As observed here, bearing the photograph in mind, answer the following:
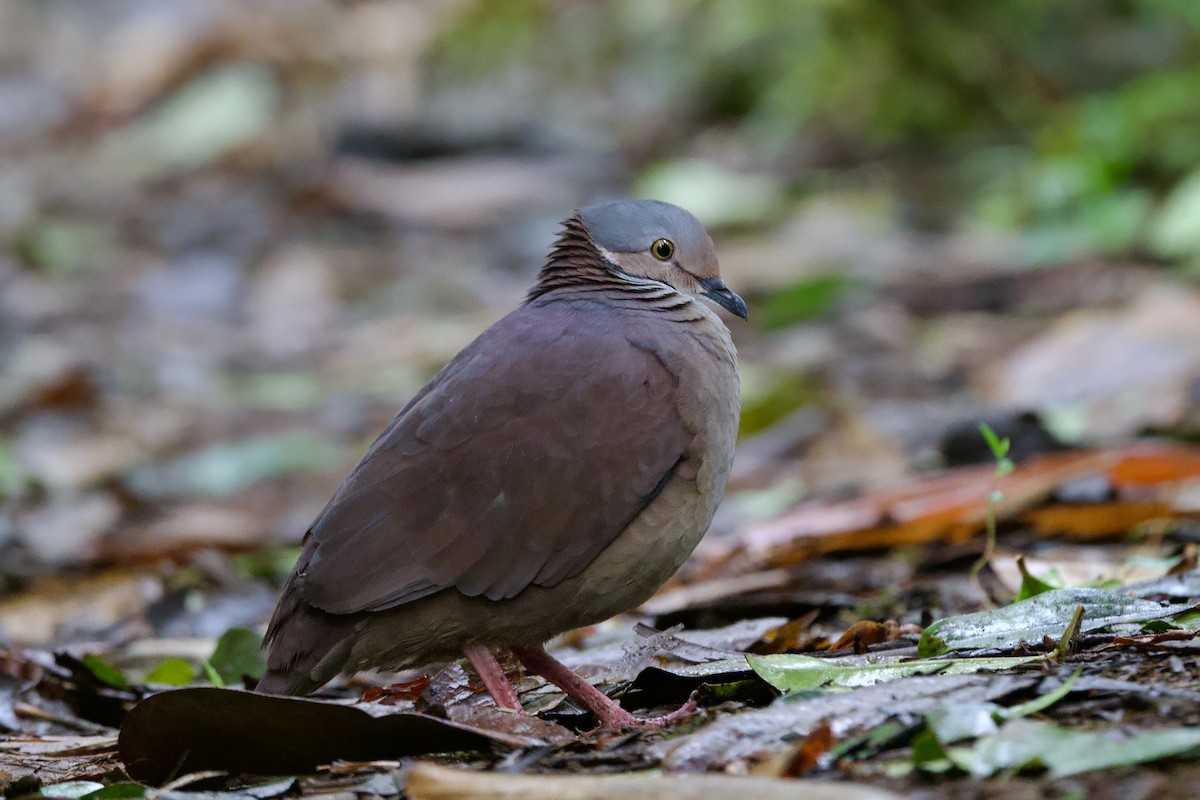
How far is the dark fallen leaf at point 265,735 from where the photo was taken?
111 inches

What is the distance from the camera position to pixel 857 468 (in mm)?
6344

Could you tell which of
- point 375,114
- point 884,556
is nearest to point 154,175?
point 375,114

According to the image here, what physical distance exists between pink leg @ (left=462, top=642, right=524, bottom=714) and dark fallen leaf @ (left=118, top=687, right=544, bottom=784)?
42cm

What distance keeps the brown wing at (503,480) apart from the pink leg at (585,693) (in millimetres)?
240

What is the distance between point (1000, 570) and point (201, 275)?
8.31 meters

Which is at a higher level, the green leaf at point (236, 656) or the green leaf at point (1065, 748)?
the green leaf at point (236, 656)

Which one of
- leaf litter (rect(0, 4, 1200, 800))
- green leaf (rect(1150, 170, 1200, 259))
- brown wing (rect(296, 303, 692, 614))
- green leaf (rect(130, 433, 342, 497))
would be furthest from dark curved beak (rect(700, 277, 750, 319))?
green leaf (rect(1150, 170, 1200, 259))

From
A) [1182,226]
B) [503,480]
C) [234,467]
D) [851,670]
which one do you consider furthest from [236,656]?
[1182,226]

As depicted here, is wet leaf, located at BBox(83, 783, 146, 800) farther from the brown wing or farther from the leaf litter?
the brown wing

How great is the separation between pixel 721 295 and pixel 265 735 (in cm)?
187

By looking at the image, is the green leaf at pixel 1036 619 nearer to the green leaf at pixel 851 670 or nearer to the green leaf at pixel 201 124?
the green leaf at pixel 851 670

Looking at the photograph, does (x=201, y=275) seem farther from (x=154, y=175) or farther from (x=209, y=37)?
(x=209, y=37)

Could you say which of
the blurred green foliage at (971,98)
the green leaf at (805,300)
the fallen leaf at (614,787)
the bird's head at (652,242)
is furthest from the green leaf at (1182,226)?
the fallen leaf at (614,787)

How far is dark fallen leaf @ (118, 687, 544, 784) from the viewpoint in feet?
9.29
